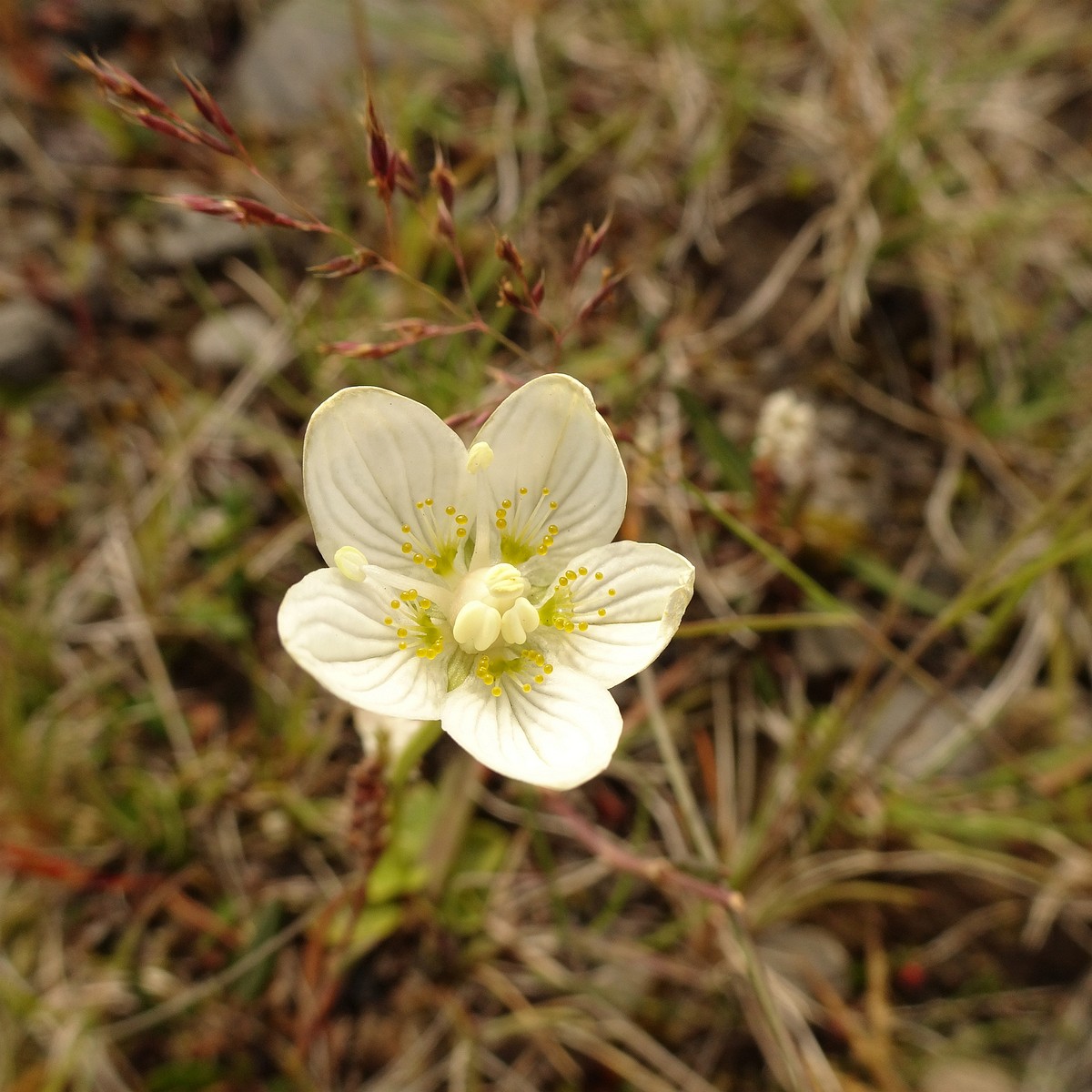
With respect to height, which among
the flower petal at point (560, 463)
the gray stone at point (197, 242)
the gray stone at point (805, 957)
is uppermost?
the flower petal at point (560, 463)

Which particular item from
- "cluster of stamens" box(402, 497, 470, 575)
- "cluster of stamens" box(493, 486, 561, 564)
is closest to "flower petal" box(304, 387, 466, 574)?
"cluster of stamens" box(402, 497, 470, 575)

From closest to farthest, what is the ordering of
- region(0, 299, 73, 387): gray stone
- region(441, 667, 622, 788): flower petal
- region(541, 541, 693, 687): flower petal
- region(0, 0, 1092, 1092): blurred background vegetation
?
region(441, 667, 622, 788): flower petal < region(541, 541, 693, 687): flower petal < region(0, 0, 1092, 1092): blurred background vegetation < region(0, 299, 73, 387): gray stone

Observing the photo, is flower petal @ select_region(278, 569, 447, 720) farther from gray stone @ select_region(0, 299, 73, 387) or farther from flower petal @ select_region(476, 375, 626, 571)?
gray stone @ select_region(0, 299, 73, 387)

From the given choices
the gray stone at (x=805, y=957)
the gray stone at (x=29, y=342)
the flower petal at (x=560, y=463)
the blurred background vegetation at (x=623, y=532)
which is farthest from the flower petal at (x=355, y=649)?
the gray stone at (x=29, y=342)

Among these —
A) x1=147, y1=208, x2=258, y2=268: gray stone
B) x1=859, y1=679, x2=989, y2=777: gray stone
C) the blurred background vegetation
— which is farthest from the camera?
x1=147, y1=208, x2=258, y2=268: gray stone

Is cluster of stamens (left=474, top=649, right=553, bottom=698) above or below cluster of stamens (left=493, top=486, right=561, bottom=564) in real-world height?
below

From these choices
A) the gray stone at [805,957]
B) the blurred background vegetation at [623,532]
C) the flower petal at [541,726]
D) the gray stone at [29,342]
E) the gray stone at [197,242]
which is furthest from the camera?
the gray stone at [197,242]

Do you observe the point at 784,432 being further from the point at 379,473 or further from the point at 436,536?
the point at 379,473

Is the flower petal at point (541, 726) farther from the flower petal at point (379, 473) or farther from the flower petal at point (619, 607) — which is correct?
the flower petal at point (379, 473)
